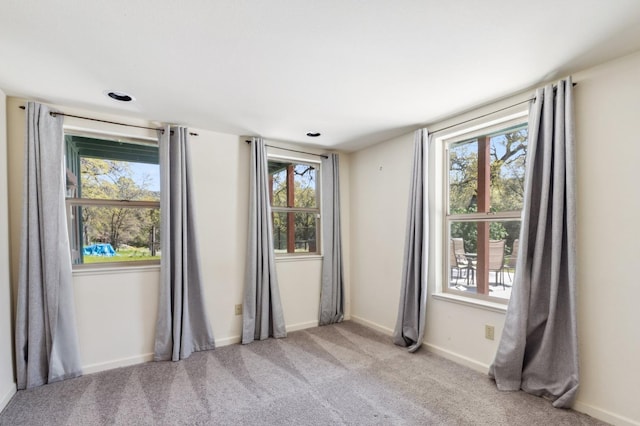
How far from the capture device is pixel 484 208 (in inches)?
109

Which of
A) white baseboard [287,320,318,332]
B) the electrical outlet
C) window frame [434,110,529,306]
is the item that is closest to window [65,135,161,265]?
white baseboard [287,320,318,332]

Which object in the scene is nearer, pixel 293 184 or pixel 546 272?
pixel 546 272

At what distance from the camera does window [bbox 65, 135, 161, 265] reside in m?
2.74

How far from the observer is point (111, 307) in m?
2.72

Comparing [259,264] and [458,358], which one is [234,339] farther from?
[458,358]

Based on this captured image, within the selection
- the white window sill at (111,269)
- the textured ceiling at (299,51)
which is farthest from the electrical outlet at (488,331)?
the white window sill at (111,269)

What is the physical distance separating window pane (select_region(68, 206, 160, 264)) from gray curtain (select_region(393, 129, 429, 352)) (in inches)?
99.1

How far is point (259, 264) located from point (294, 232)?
731mm

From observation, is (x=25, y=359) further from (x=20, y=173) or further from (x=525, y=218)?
(x=525, y=218)

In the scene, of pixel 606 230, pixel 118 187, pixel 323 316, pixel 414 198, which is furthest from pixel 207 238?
pixel 606 230

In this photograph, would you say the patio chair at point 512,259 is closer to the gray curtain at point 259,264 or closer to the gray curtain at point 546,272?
the gray curtain at point 546,272

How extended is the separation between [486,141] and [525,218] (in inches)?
35.0

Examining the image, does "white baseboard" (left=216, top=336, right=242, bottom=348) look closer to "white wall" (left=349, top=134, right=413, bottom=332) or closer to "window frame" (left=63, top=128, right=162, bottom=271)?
"window frame" (left=63, top=128, right=162, bottom=271)

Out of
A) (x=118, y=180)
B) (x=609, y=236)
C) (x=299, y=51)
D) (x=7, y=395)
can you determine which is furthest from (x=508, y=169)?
(x=7, y=395)
